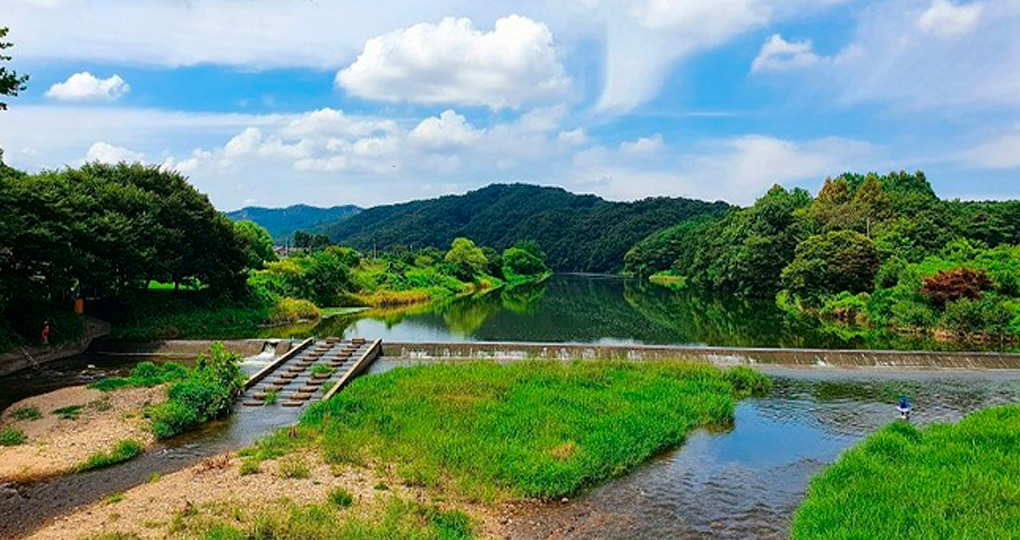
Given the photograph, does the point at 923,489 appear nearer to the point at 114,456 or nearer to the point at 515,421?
the point at 515,421

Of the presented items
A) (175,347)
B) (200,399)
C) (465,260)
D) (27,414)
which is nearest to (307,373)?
(200,399)

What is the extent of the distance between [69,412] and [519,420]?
38.8 feet

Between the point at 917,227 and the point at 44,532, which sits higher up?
the point at 917,227

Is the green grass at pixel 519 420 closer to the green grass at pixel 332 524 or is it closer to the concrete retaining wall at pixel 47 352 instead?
the green grass at pixel 332 524

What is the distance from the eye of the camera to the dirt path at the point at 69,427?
44.0 ft

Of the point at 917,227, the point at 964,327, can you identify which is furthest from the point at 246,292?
the point at 917,227

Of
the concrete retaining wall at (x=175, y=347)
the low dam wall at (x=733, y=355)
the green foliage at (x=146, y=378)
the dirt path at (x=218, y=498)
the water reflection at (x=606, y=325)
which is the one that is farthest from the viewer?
the water reflection at (x=606, y=325)

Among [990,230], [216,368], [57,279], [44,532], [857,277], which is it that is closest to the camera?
[44,532]

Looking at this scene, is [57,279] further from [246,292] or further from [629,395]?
[629,395]

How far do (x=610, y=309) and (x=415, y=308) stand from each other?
1724 cm

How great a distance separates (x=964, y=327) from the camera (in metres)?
36.9

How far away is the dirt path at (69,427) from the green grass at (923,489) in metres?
14.1

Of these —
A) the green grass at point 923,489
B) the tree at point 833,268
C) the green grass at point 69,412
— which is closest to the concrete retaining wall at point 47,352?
the green grass at point 69,412

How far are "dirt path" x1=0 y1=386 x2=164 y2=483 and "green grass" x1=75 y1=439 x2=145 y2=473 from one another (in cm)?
21
